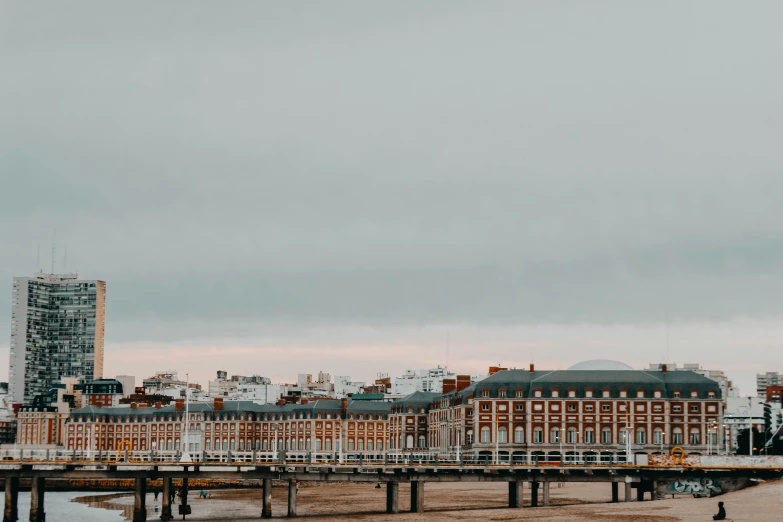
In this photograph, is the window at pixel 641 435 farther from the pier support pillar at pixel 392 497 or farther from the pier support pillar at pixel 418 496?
the pier support pillar at pixel 392 497

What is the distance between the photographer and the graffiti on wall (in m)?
95.0

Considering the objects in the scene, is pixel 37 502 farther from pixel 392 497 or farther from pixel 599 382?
pixel 599 382

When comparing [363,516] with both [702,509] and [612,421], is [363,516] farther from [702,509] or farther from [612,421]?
[612,421]

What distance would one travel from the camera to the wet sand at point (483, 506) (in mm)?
75188

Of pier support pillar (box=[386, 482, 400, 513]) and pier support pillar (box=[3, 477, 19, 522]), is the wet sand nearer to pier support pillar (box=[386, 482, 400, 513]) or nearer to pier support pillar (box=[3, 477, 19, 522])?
pier support pillar (box=[386, 482, 400, 513])

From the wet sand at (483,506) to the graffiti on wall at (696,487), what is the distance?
225 centimetres

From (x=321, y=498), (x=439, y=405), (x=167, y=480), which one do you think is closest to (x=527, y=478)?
(x=167, y=480)

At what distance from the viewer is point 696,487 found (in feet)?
317

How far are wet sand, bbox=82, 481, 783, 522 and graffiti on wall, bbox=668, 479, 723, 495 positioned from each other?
7.40ft

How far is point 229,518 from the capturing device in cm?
9175

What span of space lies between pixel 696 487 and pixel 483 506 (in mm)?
16397

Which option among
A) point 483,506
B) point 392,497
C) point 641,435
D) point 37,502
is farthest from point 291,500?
point 641,435

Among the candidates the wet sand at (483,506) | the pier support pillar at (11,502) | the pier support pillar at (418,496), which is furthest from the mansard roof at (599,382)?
the pier support pillar at (11,502)

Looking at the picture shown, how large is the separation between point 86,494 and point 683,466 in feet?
257
